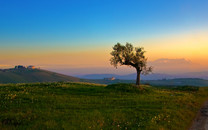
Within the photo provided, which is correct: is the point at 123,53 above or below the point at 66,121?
above

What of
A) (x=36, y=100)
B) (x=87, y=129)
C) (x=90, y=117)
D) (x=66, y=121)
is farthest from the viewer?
(x=36, y=100)

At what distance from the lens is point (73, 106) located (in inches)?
680

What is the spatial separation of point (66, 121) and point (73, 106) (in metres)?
5.22

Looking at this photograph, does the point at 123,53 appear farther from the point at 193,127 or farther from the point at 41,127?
the point at 41,127

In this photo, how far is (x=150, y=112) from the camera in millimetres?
16375

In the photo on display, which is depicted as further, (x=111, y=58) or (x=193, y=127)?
(x=111, y=58)

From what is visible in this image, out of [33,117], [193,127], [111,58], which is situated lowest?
[193,127]

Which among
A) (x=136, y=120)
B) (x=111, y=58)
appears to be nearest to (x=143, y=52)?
(x=111, y=58)

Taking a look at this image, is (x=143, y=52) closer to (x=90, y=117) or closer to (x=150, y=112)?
(x=150, y=112)

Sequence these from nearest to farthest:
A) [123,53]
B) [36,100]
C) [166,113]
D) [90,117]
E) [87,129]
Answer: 1. [87,129]
2. [90,117]
3. [166,113]
4. [36,100]
5. [123,53]

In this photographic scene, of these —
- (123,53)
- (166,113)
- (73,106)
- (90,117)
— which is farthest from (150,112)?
(123,53)

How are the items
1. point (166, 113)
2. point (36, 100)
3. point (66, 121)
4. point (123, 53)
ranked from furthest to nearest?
point (123, 53) → point (36, 100) → point (166, 113) → point (66, 121)

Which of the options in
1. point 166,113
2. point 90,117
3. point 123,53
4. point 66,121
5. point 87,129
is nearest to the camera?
point 87,129

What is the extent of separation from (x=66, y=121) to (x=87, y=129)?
2.09m
